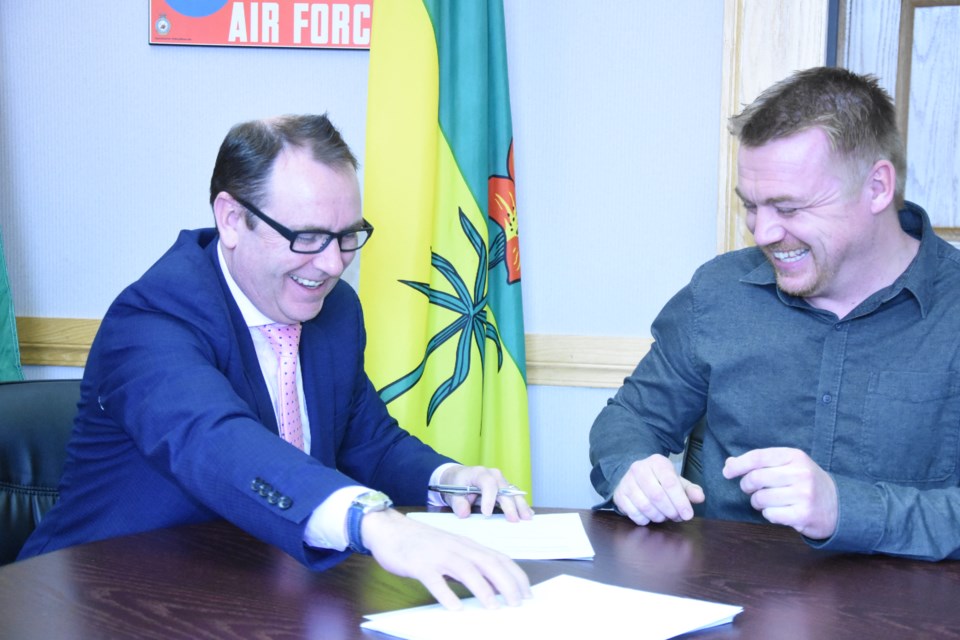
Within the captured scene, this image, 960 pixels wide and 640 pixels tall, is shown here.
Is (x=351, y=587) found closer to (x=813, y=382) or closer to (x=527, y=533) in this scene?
(x=527, y=533)

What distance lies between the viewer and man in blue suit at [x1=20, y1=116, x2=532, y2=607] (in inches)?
49.6

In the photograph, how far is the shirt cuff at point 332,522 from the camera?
1246 millimetres

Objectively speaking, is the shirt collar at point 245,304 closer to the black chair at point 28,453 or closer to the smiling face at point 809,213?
the black chair at point 28,453

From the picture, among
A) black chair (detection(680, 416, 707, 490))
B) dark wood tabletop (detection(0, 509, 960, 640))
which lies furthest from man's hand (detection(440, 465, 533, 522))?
black chair (detection(680, 416, 707, 490))

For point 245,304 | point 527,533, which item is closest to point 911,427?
point 527,533

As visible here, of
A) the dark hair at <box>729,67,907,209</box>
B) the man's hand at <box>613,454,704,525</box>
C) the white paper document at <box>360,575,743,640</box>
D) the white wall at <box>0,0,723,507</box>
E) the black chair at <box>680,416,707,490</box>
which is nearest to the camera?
the white paper document at <box>360,575,743,640</box>

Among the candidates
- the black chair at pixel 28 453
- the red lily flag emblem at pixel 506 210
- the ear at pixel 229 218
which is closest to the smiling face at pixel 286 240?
the ear at pixel 229 218

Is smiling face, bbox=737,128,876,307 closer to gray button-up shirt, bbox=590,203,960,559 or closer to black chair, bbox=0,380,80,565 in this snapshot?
gray button-up shirt, bbox=590,203,960,559

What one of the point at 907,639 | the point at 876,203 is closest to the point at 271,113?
the point at 876,203

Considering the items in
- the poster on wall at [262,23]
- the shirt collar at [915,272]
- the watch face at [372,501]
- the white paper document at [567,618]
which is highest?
the poster on wall at [262,23]

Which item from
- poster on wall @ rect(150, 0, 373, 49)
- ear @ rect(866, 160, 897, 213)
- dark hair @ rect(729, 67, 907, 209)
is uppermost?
poster on wall @ rect(150, 0, 373, 49)

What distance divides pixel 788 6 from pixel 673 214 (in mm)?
605

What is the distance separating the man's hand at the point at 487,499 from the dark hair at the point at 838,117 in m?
0.76

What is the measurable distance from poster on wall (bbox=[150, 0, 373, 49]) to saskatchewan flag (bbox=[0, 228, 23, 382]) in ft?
2.66
